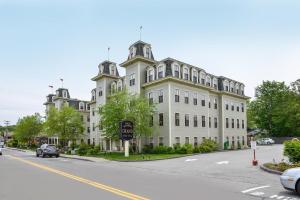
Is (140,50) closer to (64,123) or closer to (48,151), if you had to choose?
(48,151)

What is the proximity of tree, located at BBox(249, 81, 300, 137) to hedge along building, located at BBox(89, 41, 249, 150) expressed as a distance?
25.8 m

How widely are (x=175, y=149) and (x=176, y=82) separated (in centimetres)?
883

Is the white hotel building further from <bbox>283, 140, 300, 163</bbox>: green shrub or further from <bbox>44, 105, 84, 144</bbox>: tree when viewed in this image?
<bbox>283, 140, 300, 163</bbox>: green shrub

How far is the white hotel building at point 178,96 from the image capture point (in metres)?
44.5

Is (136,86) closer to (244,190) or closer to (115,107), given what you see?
(115,107)

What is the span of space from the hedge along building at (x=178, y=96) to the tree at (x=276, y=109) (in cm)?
2579

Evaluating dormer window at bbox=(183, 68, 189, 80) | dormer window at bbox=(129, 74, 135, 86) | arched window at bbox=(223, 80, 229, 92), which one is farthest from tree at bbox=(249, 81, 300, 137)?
dormer window at bbox=(129, 74, 135, 86)

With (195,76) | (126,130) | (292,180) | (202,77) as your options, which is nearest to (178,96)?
(195,76)

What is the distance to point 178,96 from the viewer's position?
149 ft

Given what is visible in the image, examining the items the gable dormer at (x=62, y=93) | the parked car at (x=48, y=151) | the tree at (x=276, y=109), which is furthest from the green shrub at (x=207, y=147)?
the gable dormer at (x=62, y=93)

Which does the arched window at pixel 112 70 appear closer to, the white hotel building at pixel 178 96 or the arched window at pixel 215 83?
the white hotel building at pixel 178 96

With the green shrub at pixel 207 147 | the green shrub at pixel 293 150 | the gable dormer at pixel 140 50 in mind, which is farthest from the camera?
the gable dormer at pixel 140 50

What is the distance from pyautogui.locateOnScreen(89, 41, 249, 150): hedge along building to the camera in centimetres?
4450

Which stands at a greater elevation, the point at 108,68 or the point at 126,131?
the point at 108,68
